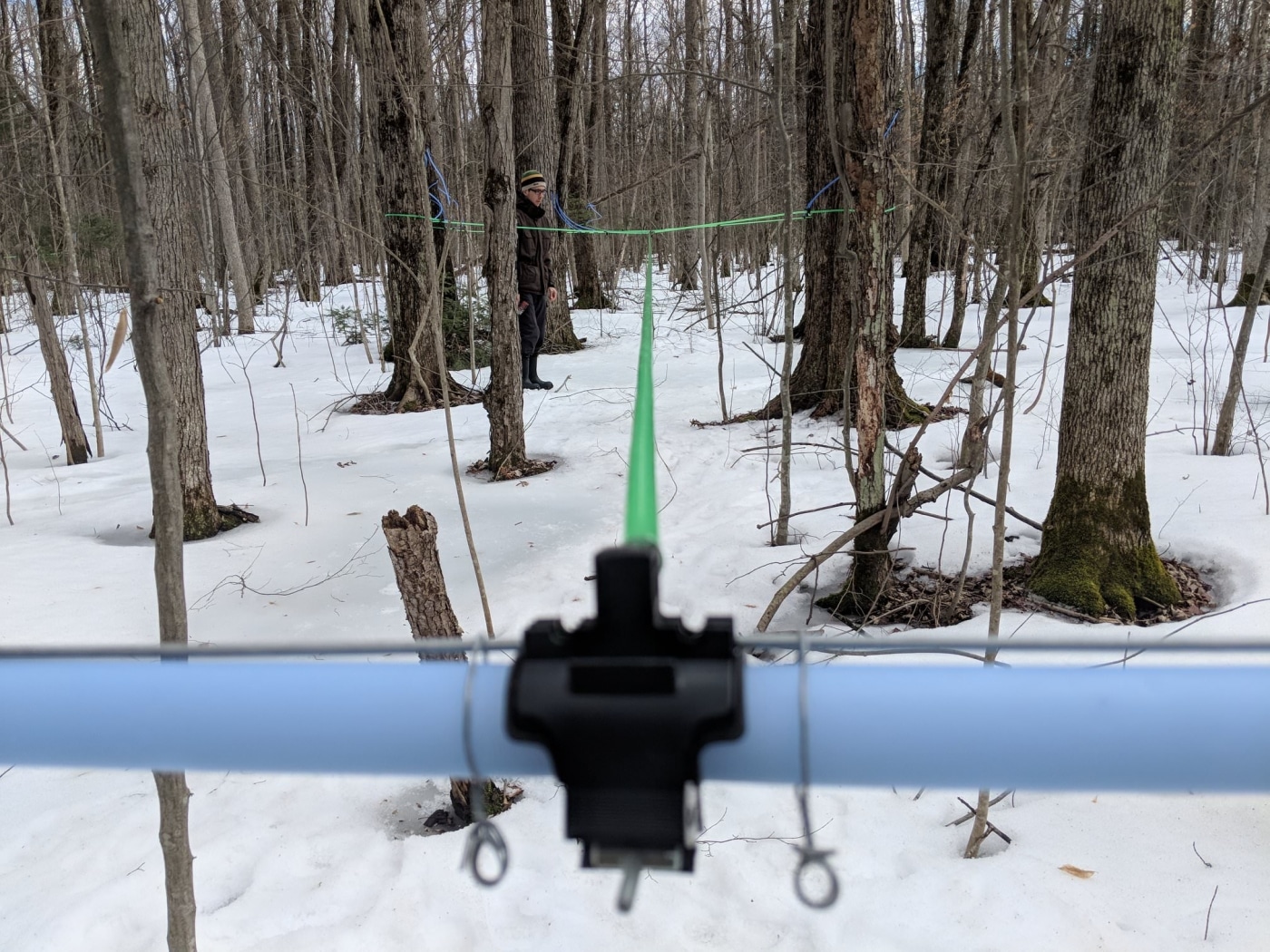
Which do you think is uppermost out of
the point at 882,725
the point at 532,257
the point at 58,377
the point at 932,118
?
the point at 932,118

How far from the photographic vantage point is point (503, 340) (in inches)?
258

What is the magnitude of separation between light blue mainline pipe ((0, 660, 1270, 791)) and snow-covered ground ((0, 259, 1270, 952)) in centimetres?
5

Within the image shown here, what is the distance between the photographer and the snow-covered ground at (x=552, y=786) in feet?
8.17

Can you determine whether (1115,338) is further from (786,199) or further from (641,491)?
(641,491)

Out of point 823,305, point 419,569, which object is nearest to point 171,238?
point 419,569

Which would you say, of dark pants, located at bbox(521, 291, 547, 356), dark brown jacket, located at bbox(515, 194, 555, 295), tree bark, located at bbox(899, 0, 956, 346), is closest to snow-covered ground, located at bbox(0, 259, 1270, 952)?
dark pants, located at bbox(521, 291, 547, 356)

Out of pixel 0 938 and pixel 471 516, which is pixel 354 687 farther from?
pixel 471 516

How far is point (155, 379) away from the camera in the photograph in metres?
1.74

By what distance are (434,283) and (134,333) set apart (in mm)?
1924

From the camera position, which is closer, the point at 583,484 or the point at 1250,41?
the point at 583,484

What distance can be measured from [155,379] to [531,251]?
683 centimetres

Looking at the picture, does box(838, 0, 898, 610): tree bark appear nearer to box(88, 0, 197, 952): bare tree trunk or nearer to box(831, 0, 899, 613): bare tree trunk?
box(831, 0, 899, 613): bare tree trunk

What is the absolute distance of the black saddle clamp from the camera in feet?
1.73

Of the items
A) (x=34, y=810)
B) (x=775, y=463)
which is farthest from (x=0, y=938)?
(x=775, y=463)
